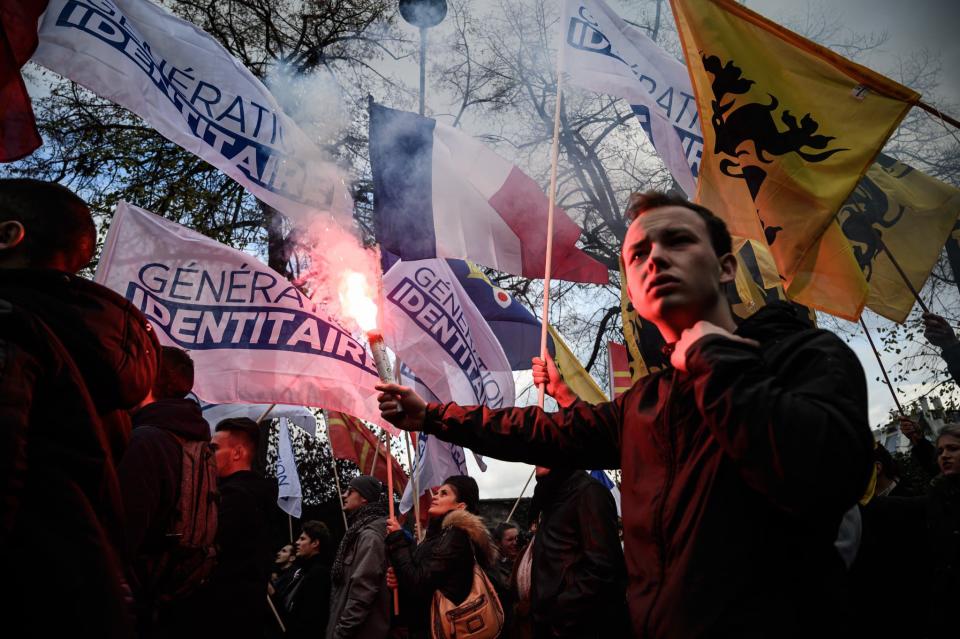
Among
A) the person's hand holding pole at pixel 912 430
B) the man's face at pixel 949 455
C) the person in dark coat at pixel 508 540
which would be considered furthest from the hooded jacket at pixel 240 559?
the person's hand holding pole at pixel 912 430

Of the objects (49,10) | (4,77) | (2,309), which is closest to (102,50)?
(49,10)

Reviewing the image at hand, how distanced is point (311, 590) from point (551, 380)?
4.31 meters

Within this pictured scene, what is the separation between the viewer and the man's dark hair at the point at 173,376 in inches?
127

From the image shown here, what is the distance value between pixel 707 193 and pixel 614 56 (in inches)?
73.0

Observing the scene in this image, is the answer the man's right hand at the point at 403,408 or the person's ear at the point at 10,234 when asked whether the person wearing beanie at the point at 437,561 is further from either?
the person's ear at the point at 10,234

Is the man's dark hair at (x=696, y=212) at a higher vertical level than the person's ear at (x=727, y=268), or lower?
higher

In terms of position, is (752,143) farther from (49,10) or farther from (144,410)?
(49,10)

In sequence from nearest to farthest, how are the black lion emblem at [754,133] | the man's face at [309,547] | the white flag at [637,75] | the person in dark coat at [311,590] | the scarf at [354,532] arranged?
the black lion emblem at [754,133], the white flag at [637,75], the scarf at [354,532], the person in dark coat at [311,590], the man's face at [309,547]

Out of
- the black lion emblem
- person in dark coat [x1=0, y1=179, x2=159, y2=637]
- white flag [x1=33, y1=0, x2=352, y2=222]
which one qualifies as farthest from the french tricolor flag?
person in dark coat [x1=0, y1=179, x2=159, y2=637]

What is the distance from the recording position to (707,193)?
3984mm

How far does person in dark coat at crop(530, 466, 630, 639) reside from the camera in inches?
142

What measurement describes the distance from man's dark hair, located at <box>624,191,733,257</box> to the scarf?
4.15 meters

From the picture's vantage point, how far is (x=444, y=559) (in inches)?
179

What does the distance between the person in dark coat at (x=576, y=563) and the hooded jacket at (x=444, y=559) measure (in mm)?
804
